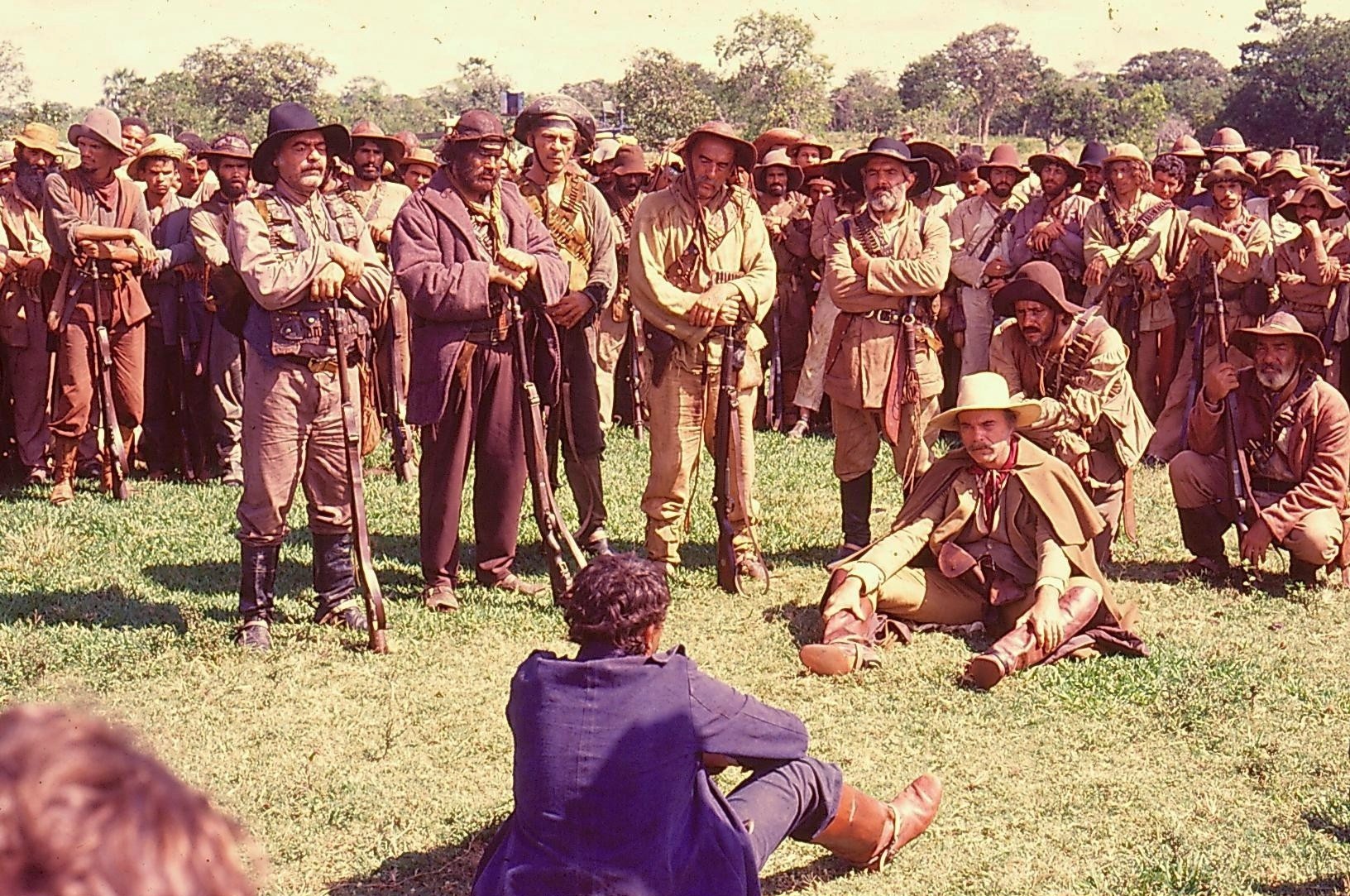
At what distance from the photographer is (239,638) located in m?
7.31

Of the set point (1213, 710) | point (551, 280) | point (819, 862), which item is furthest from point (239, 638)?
point (1213, 710)

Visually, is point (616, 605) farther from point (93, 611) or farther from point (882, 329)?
point (882, 329)

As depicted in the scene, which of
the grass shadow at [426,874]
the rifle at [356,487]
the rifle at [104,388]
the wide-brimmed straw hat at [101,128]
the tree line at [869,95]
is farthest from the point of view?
the tree line at [869,95]

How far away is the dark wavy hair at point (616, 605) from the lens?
412cm

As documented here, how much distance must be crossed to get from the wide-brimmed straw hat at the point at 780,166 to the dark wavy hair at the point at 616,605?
8.82 metres

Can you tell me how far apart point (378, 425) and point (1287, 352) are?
4768mm

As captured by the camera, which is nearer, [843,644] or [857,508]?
[843,644]

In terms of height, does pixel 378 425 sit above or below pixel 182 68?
below

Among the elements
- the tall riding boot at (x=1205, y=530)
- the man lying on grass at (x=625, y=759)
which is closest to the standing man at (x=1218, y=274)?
the tall riding boot at (x=1205, y=530)

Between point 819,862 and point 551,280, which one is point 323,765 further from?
point 551,280

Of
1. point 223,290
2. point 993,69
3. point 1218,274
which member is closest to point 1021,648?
point 223,290

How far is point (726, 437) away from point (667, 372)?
475 millimetres

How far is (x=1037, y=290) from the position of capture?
310 inches

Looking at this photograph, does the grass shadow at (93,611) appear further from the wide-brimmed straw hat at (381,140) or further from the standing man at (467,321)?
the wide-brimmed straw hat at (381,140)
